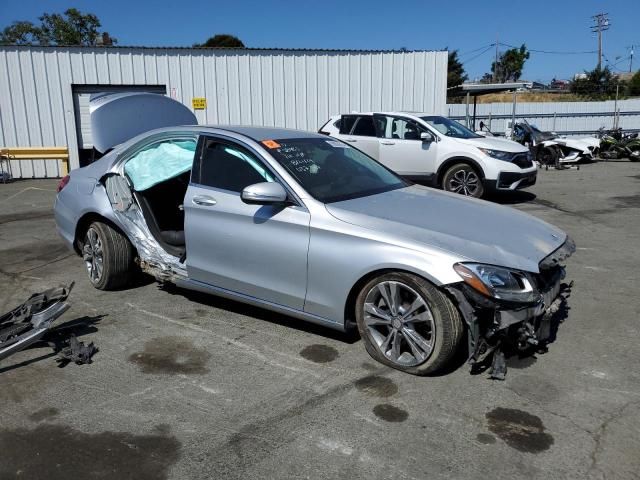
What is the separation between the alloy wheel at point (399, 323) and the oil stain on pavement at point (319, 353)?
0.40 metres

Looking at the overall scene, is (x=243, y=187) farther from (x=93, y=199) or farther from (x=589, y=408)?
(x=589, y=408)

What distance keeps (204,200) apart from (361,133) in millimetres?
7665

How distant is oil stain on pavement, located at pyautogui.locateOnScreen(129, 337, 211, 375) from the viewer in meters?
3.78

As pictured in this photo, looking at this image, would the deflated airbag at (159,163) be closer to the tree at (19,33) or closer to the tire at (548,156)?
the tire at (548,156)

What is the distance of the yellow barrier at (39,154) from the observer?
15.5m

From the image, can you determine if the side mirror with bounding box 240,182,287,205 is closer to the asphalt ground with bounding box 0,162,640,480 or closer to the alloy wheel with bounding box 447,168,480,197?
the asphalt ground with bounding box 0,162,640,480

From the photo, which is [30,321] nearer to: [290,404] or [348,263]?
[290,404]

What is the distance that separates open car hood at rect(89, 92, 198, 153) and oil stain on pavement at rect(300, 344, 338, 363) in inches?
133

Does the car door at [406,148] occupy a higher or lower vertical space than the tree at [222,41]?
lower

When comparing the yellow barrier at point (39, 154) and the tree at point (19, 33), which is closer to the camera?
the yellow barrier at point (39, 154)

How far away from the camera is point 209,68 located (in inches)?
648

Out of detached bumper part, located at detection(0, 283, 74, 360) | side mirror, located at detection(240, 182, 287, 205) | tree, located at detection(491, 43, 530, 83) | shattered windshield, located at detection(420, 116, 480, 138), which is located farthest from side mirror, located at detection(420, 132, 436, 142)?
tree, located at detection(491, 43, 530, 83)

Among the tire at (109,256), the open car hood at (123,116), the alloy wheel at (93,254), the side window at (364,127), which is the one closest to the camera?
the tire at (109,256)

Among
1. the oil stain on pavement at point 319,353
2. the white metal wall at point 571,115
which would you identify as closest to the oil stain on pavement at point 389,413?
the oil stain on pavement at point 319,353
